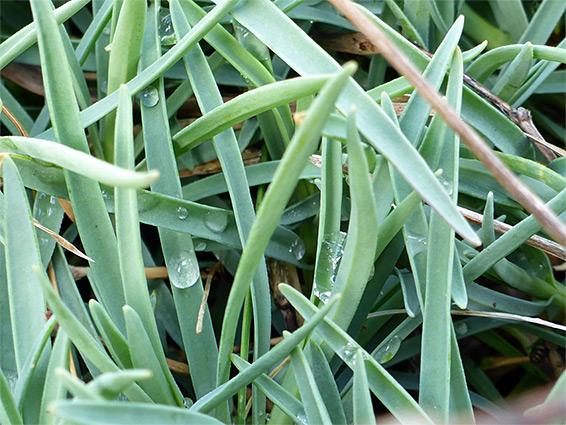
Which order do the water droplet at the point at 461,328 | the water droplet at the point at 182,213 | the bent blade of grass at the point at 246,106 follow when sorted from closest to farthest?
1. the bent blade of grass at the point at 246,106
2. the water droplet at the point at 182,213
3. the water droplet at the point at 461,328

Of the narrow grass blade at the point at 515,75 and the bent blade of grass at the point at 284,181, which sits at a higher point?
the narrow grass blade at the point at 515,75

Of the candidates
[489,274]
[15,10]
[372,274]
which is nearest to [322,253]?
[372,274]

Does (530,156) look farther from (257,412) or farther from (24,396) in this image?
Answer: (24,396)

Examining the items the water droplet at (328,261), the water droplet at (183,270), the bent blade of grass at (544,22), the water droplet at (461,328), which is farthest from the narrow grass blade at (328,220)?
the bent blade of grass at (544,22)

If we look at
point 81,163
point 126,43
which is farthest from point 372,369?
point 126,43

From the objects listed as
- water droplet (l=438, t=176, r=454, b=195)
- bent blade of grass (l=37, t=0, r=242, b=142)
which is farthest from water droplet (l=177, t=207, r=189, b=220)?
water droplet (l=438, t=176, r=454, b=195)

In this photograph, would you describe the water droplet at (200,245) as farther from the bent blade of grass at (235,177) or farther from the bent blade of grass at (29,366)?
the bent blade of grass at (29,366)

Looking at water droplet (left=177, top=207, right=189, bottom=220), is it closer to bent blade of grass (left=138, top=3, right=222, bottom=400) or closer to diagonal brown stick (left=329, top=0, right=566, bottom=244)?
bent blade of grass (left=138, top=3, right=222, bottom=400)

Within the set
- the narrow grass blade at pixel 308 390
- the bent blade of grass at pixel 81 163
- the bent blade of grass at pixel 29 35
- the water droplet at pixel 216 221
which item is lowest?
the narrow grass blade at pixel 308 390
